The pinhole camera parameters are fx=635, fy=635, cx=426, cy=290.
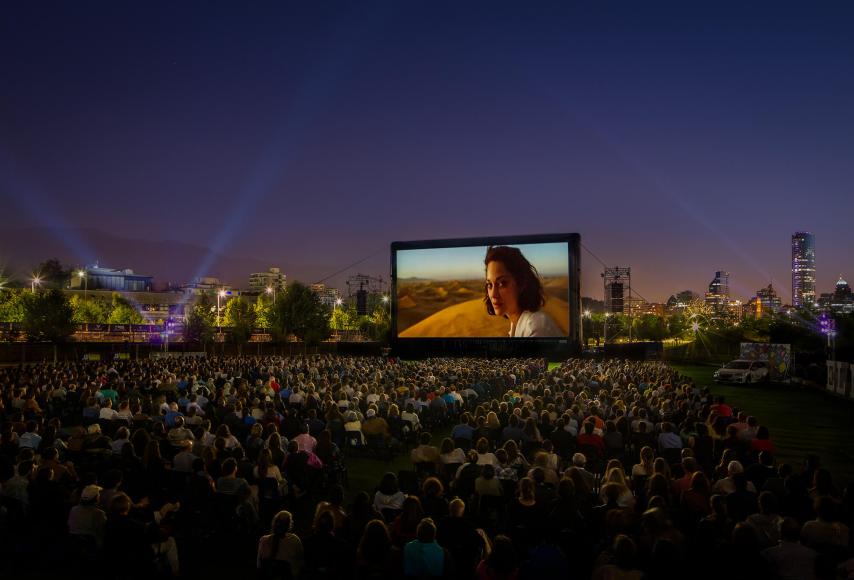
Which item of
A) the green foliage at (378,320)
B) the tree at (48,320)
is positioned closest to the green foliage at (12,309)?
the tree at (48,320)

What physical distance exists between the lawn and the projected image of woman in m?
12.2

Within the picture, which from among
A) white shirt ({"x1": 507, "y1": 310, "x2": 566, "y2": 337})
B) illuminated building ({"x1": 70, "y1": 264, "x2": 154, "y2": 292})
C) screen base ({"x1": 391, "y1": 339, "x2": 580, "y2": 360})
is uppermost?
illuminated building ({"x1": 70, "y1": 264, "x2": 154, "y2": 292})

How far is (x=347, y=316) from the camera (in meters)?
104

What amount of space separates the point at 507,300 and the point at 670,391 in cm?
2757

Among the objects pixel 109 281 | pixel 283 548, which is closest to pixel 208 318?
pixel 283 548

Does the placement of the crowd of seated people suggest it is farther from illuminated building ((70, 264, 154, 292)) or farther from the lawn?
illuminated building ((70, 264, 154, 292))

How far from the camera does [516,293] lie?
44406 mm

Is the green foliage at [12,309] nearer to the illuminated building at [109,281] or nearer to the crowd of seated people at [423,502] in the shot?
the crowd of seated people at [423,502]

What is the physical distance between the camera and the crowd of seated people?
5.27 m

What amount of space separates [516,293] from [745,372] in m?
16.0

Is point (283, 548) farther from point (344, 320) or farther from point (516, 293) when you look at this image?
point (344, 320)

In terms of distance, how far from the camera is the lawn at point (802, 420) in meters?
13.8

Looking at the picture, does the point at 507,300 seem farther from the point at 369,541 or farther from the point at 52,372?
the point at 369,541

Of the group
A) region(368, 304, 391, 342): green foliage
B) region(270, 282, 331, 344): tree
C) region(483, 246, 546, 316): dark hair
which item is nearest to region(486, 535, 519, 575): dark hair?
region(483, 246, 546, 316): dark hair
